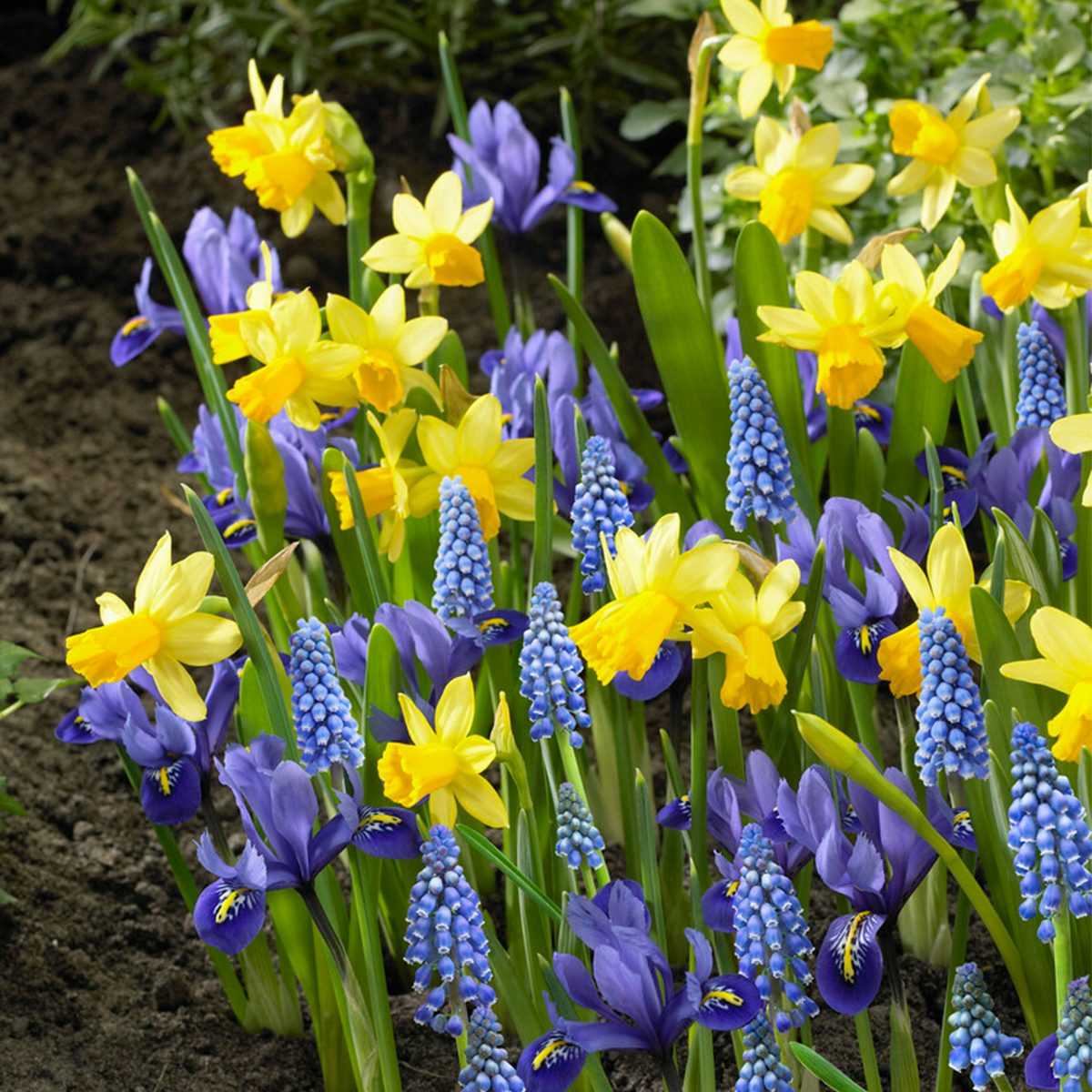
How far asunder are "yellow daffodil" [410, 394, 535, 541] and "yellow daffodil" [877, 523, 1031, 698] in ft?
1.38

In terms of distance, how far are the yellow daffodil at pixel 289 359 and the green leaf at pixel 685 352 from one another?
0.41 m

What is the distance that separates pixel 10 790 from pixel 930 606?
129 cm

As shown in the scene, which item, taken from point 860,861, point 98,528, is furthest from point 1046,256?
point 98,528

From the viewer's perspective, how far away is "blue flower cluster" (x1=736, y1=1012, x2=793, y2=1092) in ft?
3.75

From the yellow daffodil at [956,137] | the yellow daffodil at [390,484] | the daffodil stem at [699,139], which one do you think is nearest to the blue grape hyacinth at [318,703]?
the yellow daffodil at [390,484]

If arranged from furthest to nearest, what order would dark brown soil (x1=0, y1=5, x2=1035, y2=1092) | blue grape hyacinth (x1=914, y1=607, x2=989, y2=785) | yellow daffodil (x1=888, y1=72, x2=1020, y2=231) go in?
yellow daffodil (x1=888, y1=72, x2=1020, y2=231) < dark brown soil (x1=0, y1=5, x2=1035, y2=1092) < blue grape hyacinth (x1=914, y1=607, x2=989, y2=785)

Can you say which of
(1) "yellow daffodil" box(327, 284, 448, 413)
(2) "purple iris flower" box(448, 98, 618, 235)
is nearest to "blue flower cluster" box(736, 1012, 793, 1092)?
(1) "yellow daffodil" box(327, 284, 448, 413)

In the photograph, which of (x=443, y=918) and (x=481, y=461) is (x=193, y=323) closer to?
(x=481, y=461)

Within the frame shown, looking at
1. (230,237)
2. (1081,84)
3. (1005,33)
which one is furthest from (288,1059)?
(1005,33)

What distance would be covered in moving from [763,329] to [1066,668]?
725 millimetres

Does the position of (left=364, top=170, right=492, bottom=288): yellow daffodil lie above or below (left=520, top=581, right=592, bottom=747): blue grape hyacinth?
above

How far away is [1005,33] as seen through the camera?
8.03 feet

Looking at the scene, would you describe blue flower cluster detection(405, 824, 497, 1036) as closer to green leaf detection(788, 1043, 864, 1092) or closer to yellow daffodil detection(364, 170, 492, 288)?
green leaf detection(788, 1043, 864, 1092)

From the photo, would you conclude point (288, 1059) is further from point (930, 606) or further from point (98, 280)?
point (98, 280)
